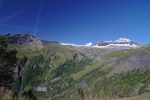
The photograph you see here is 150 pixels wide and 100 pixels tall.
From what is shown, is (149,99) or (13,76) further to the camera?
(13,76)

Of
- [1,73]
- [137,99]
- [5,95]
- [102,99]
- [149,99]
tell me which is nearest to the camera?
[5,95]

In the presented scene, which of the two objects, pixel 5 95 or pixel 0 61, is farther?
pixel 0 61

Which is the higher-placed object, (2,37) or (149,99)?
(2,37)

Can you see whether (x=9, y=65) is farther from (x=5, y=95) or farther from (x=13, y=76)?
(x=5, y=95)

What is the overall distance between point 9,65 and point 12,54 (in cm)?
122

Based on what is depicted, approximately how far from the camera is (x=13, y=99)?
31.9ft

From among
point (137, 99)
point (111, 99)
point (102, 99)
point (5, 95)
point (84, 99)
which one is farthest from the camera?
point (137, 99)

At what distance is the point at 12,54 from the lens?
37062 millimetres

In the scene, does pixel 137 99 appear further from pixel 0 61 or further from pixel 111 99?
pixel 0 61

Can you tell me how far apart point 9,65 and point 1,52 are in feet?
7.92

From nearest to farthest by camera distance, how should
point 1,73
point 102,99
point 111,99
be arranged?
1. point 102,99
2. point 111,99
3. point 1,73

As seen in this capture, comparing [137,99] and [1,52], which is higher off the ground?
[1,52]

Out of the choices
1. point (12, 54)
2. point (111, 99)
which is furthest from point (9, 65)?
point (111, 99)

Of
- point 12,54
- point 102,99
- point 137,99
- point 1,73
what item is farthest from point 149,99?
point 12,54
